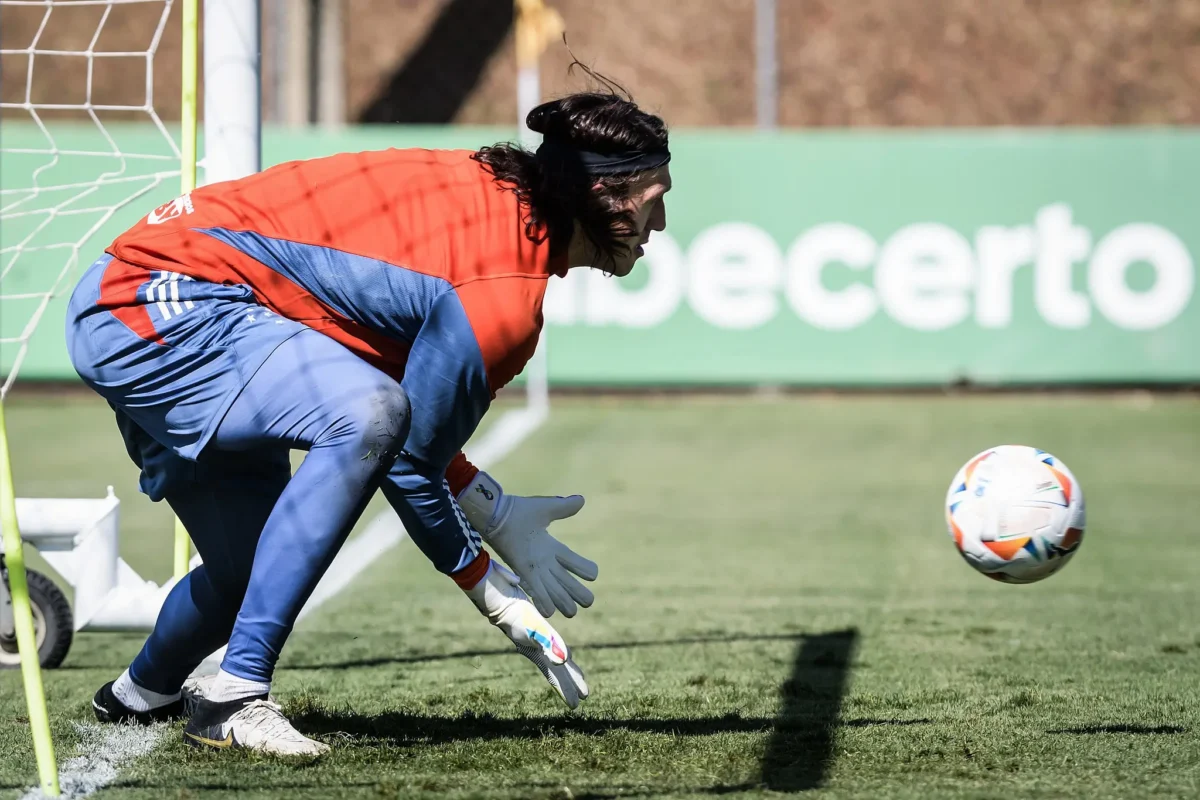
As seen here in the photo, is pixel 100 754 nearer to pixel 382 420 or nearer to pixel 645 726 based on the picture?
pixel 382 420

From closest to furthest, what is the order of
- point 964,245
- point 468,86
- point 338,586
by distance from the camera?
point 338,586, point 964,245, point 468,86

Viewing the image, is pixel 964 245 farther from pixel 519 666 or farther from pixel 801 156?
pixel 519 666

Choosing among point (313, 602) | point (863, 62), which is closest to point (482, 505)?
point (313, 602)

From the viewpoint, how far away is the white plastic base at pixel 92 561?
4324 millimetres

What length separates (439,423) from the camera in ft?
10.4

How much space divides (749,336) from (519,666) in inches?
341

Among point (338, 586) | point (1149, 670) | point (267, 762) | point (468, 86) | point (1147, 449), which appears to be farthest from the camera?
point (468, 86)

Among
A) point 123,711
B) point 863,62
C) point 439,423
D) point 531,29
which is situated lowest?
point 123,711

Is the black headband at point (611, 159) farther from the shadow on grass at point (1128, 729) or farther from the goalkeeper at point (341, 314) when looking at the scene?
the shadow on grass at point (1128, 729)

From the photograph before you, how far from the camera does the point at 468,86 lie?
19.7 metres

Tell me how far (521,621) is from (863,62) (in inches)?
667

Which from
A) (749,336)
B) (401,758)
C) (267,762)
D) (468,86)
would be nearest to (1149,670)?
(401,758)

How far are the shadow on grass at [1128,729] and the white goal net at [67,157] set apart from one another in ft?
8.93

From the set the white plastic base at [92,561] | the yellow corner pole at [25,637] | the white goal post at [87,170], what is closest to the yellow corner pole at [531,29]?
the white goal post at [87,170]
